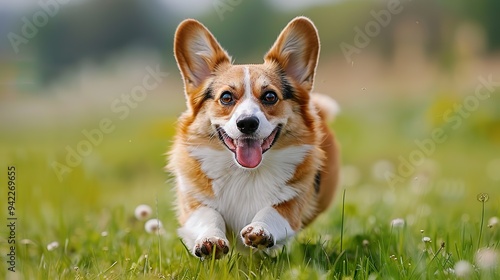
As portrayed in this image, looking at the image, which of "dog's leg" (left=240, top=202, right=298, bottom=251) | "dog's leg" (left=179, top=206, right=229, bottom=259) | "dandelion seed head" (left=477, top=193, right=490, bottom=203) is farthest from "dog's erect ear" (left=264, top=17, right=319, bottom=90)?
"dandelion seed head" (left=477, top=193, right=490, bottom=203)

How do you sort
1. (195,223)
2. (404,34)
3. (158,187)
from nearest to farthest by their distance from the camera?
(195,223), (158,187), (404,34)

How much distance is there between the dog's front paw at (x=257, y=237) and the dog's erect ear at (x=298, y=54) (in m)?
1.02

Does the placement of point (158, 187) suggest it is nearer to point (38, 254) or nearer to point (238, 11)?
point (38, 254)

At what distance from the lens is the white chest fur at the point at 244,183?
376 centimetres

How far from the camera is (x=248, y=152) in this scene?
3584 mm

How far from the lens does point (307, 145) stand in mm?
3867

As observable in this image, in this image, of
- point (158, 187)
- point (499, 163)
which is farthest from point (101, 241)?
point (499, 163)

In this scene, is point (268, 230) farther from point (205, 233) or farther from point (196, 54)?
point (196, 54)

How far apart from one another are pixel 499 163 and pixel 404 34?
307 cm

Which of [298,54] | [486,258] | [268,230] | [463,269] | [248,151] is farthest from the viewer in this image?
[298,54]

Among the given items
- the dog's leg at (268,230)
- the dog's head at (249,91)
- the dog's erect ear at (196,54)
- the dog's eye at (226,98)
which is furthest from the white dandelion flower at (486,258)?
the dog's erect ear at (196,54)

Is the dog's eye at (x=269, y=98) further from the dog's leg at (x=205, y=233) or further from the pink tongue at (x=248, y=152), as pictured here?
the dog's leg at (x=205, y=233)

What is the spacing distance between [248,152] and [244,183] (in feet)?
0.88

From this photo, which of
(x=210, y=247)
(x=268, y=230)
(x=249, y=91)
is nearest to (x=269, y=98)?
(x=249, y=91)
